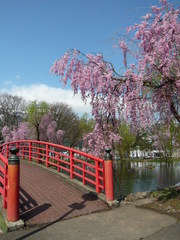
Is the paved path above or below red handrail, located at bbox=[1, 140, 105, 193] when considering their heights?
below

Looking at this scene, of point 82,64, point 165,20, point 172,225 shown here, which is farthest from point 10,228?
point 165,20

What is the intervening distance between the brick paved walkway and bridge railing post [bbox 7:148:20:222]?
1.24 ft

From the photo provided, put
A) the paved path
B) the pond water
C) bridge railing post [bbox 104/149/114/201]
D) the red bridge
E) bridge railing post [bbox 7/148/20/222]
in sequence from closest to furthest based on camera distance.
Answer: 1. the paved path
2. bridge railing post [bbox 7/148/20/222]
3. the red bridge
4. bridge railing post [bbox 104/149/114/201]
5. the pond water

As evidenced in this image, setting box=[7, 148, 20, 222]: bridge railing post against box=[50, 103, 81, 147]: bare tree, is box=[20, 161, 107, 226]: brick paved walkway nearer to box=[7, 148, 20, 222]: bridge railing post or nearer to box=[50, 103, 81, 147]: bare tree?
box=[7, 148, 20, 222]: bridge railing post

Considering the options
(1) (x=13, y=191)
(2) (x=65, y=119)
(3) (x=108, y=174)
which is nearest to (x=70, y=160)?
(3) (x=108, y=174)

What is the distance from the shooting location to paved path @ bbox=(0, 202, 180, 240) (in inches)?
195

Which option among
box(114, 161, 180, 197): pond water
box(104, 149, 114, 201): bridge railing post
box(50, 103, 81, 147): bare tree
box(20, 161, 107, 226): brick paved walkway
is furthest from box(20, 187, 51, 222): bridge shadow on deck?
box(50, 103, 81, 147): bare tree

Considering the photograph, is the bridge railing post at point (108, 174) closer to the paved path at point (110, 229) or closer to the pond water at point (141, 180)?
the paved path at point (110, 229)

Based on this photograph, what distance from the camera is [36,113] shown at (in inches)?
1736

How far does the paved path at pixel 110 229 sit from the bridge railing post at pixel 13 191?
455 mm

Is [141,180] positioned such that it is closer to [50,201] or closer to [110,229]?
[50,201]

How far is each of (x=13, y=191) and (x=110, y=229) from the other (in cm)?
233

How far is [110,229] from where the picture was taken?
539 cm

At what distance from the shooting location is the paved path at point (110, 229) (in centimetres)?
495
